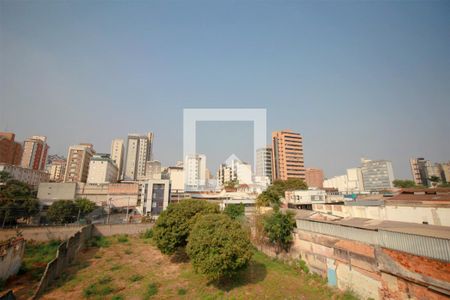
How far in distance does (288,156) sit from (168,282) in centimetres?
7672

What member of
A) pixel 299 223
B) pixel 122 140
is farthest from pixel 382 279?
pixel 122 140

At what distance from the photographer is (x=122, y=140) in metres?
109

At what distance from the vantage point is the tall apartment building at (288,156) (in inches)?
3285

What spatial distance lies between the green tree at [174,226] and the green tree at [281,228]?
617cm

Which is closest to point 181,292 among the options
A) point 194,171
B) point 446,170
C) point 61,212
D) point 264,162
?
point 61,212

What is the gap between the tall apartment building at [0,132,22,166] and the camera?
238ft

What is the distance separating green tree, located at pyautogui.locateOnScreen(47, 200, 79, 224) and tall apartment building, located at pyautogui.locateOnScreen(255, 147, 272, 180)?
74.6 m

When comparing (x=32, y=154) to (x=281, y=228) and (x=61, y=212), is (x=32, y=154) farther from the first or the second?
(x=281, y=228)

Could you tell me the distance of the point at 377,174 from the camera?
107m

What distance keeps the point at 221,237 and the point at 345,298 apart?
7965 millimetres

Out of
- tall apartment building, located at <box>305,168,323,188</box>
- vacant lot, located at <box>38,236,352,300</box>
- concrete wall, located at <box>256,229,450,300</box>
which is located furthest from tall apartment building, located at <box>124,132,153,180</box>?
concrete wall, located at <box>256,229,450,300</box>

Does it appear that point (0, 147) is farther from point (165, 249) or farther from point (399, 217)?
point (399, 217)

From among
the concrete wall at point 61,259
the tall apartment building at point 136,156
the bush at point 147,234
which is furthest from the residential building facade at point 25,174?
the concrete wall at point 61,259

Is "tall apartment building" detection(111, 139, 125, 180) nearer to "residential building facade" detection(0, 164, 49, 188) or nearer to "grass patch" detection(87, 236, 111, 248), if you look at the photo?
"residential building facade" detection(0, 164, 49, 188)
